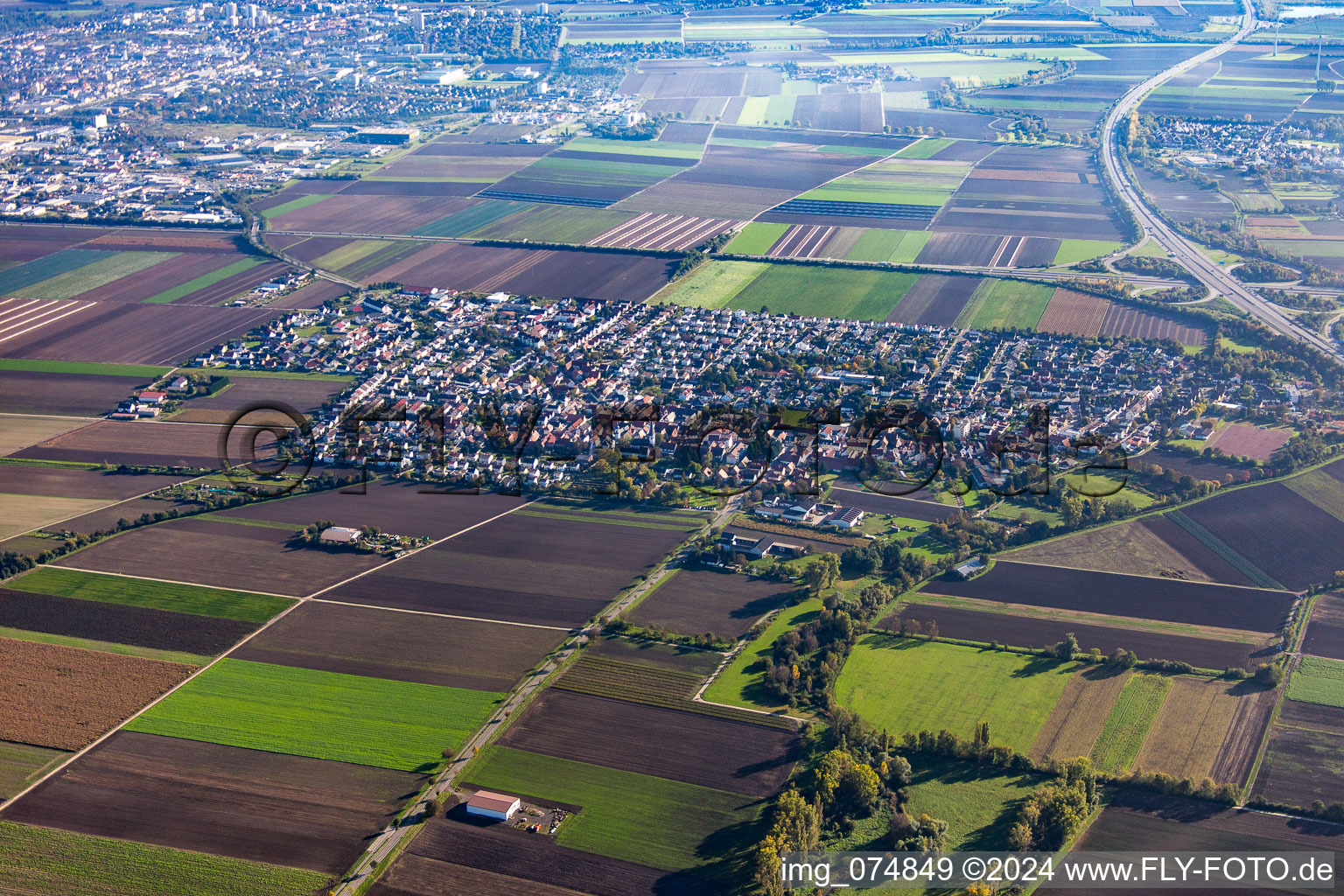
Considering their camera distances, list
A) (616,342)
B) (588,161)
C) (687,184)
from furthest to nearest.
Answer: (588,161) < (687,184) < (616,342)

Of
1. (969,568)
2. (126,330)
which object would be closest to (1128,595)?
(969,568)

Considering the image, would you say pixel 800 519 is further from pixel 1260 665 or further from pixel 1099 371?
pixel 1099 371

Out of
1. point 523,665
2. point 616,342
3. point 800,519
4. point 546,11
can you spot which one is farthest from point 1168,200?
point 546,11

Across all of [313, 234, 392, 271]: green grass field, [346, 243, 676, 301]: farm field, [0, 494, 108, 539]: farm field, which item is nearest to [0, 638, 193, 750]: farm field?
[0, 494, 108, 539]: farm field

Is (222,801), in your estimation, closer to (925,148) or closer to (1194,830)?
(1194,830)

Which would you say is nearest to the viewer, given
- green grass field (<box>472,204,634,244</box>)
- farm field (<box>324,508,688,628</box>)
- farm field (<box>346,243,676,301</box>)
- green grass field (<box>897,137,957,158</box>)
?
farm field (<box>324,508,688,628</box>)

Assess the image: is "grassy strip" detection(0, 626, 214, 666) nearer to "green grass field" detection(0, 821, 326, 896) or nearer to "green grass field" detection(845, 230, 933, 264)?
"green grass field" detection(0, 821, 326, 896)

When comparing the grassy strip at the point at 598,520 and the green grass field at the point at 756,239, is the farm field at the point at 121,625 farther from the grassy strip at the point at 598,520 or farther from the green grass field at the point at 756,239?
the green grass field at the point at 756,239
